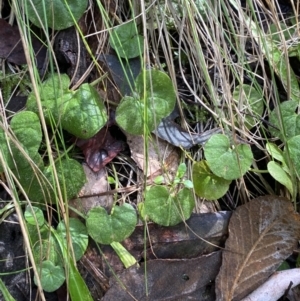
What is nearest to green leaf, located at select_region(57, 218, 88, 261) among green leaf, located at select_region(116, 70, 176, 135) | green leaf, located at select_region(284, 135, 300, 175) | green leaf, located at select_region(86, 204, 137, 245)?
green leaf, located at select_region(86, 204, 137, 245)

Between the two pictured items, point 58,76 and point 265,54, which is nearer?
point 58,76

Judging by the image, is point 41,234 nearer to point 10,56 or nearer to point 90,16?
point 10,56

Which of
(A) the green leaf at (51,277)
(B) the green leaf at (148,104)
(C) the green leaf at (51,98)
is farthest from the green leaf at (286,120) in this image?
(A) the green leaf at (51,277)

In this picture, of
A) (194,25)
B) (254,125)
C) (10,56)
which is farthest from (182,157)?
(10,56)

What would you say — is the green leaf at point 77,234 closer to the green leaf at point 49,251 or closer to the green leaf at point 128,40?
the green leaf at point 49,251

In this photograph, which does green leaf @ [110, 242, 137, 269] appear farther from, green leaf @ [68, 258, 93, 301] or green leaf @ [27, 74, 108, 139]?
green leaf @ [27, 74, 108, 139]

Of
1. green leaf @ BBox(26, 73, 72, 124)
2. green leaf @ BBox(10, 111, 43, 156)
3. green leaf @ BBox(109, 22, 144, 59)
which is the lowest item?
green leaf @ BBox(10, 111, 43, 156)
